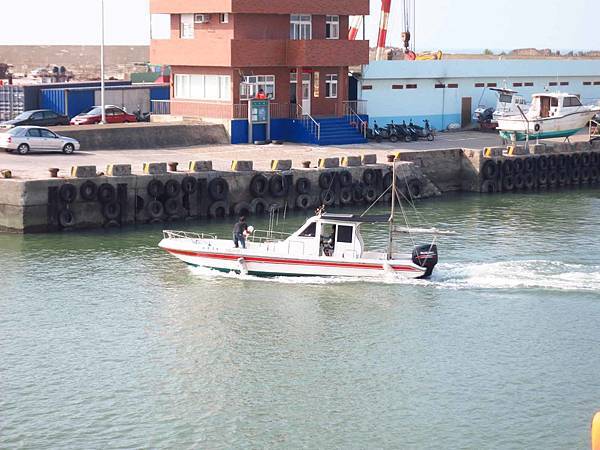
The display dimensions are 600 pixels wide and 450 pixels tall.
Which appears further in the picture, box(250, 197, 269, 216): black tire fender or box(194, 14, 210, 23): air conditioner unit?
box(194, 14, 210, 23): air conditioner unit

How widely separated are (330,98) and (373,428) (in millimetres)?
35625

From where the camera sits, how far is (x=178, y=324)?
29.0m

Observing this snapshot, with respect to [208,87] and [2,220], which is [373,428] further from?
[208,87]

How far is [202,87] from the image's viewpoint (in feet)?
183

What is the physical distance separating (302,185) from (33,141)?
11.2 m

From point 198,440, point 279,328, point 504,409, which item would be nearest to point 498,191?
point 279,328

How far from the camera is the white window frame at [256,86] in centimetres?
5400

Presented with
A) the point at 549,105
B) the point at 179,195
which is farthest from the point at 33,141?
the point at 549,105

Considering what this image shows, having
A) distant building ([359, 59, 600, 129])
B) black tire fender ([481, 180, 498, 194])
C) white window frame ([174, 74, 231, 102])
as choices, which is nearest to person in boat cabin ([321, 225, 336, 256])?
black tire fender ([481, 180, 498, 194])

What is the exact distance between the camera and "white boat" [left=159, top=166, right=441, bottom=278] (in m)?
32.7

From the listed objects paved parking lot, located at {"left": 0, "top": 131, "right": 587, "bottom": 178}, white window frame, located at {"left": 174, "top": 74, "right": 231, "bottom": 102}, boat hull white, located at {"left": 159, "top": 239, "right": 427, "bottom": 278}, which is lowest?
boat hull white, located at {"left": 159, "top": 239, "right": 427, "bottom": 278}

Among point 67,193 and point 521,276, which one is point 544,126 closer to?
point 521,276

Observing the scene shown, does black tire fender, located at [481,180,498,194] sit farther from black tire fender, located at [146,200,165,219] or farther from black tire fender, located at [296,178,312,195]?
black tire fender, located at [146,200,165,219]

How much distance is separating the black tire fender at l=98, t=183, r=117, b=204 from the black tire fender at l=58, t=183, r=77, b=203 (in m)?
1.00
